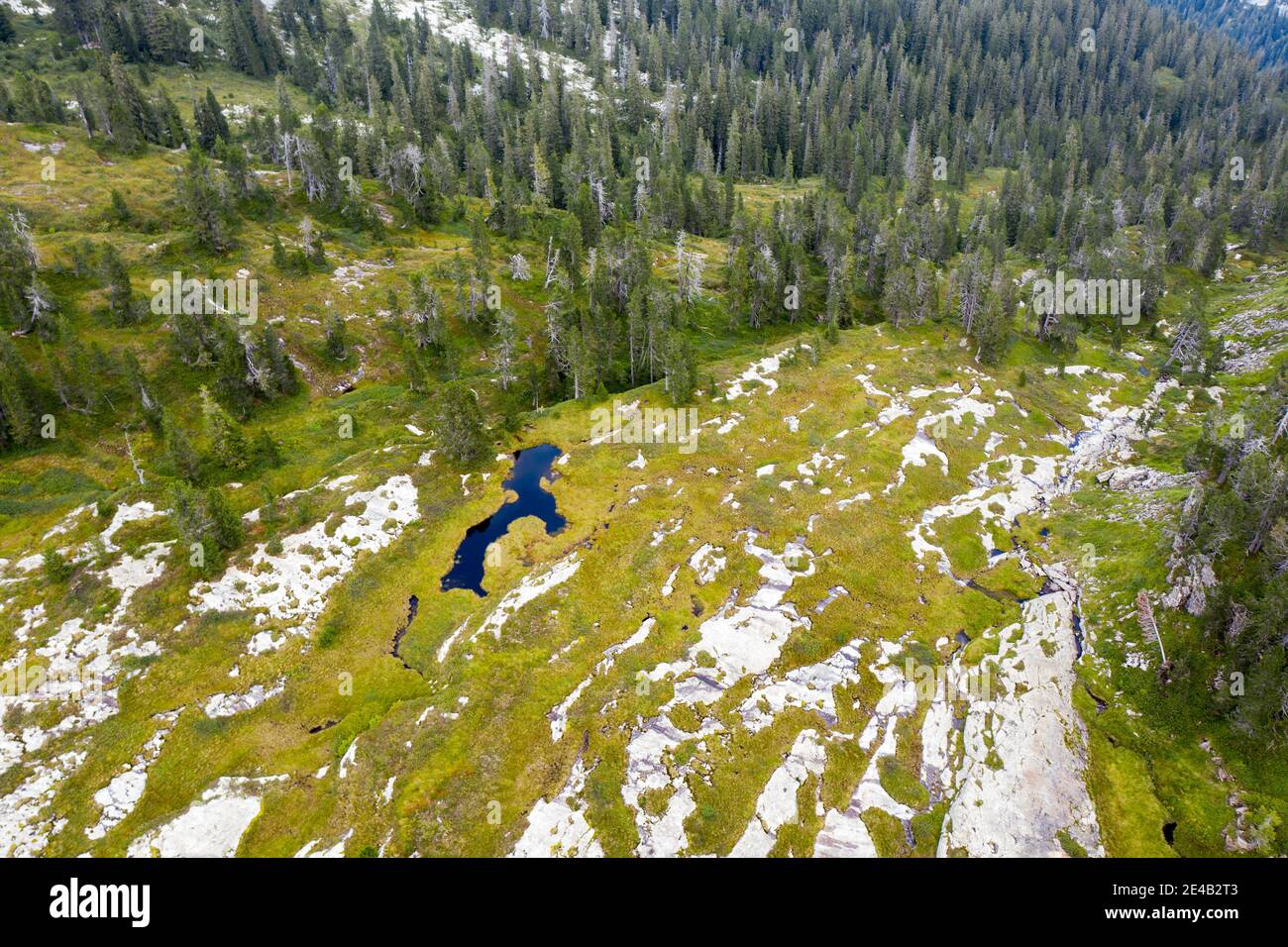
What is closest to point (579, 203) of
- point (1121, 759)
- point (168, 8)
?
point (1121, 759)

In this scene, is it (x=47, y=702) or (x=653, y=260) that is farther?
(x=653, y=260)

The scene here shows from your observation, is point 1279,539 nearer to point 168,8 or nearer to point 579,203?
point 579,203

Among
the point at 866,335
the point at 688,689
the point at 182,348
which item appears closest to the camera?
the point at 688,689

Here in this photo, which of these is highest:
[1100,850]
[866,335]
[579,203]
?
[579,203]

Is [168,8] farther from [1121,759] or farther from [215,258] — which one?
[1121,759]
